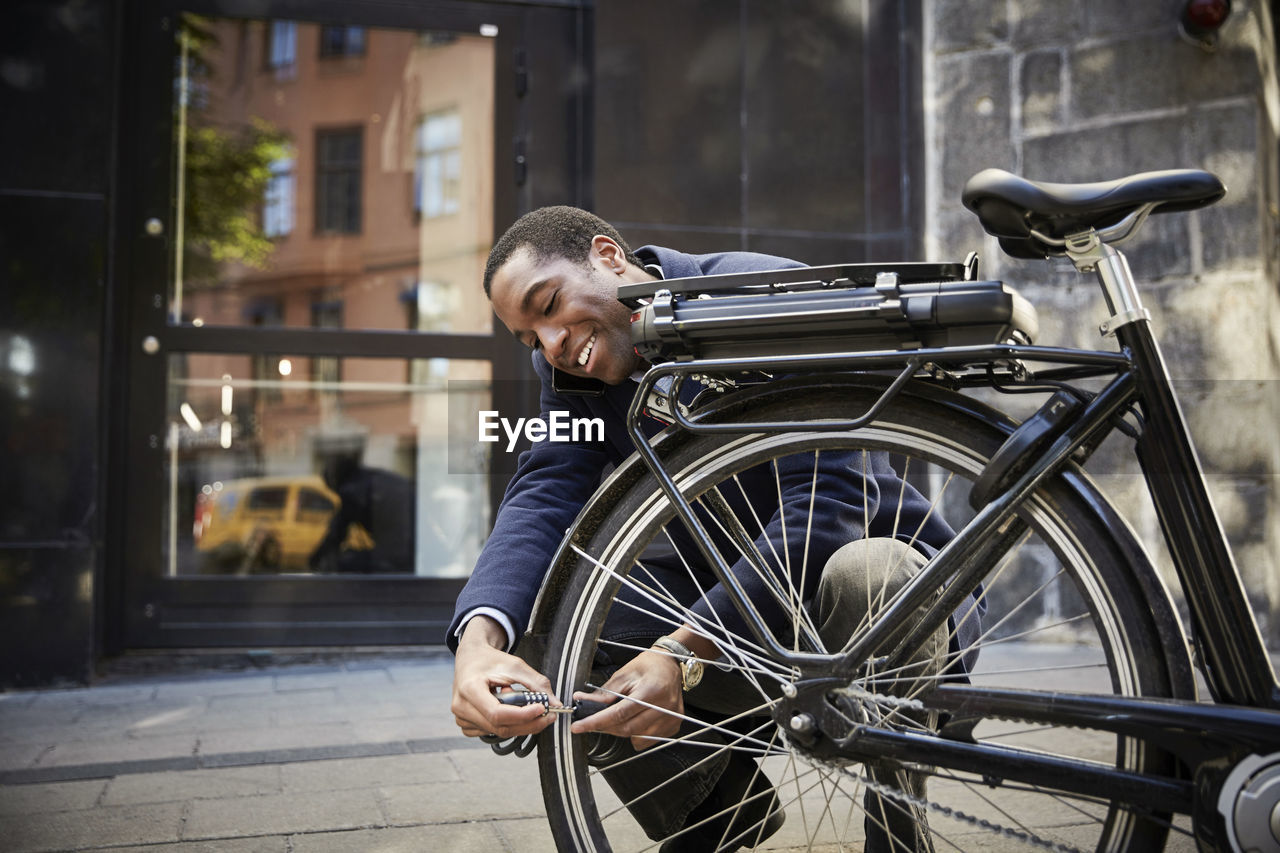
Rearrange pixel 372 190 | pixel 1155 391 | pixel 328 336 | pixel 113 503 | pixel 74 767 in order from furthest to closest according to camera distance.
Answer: pixel 372 190 → pixel 328 336 → pixel 113 503 → pixel 74 767 → pixel 1155 391

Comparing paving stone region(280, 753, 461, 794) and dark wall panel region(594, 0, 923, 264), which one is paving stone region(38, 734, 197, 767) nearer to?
paving stone region(280, 753, 461, 794)

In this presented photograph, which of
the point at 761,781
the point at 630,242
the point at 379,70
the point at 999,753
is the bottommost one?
the point at 761,781

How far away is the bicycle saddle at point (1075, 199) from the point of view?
1410mm

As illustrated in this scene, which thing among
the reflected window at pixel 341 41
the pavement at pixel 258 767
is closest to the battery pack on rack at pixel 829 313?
the pavement at pixel 258 767

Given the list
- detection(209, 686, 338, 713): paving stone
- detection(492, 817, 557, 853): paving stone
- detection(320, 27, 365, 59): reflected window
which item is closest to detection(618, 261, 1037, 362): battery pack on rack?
detection(492, 817, 557, 853): paving stone

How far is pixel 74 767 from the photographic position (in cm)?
313

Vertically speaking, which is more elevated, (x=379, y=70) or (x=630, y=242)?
(x=379, y=70)

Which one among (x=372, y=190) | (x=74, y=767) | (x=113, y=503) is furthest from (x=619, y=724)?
(x=372, y=190)

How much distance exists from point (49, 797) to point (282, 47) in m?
3.53

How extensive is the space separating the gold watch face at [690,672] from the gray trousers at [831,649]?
99mm

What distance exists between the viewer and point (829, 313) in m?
1.51

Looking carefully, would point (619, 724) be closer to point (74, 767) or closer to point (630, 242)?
point (74, 767)

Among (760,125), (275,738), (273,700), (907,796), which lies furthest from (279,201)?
(907,796)

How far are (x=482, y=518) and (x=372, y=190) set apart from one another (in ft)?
5.56
